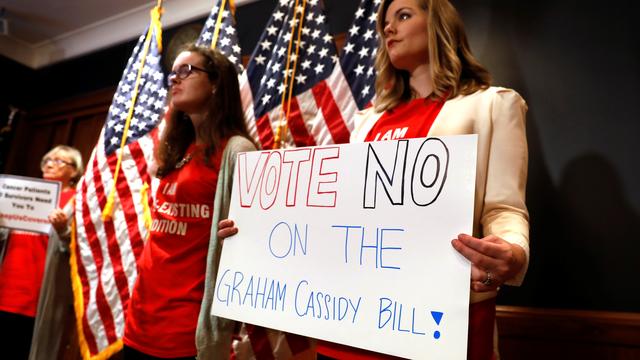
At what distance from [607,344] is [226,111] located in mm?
1318

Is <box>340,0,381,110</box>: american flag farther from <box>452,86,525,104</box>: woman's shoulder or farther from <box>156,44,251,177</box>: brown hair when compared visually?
<box>452,86,525,104</box>: woman's shoulder

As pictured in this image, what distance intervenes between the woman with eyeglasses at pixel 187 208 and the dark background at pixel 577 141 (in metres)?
0.97

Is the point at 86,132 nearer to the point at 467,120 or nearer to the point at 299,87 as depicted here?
the point at 299,87

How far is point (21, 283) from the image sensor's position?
2.06m

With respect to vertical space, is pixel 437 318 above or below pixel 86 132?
below

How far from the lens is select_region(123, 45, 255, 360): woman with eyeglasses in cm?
111

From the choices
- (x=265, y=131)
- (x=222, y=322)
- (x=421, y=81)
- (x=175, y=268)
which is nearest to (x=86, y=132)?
(x=265, y=131)

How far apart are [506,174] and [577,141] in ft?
2.57

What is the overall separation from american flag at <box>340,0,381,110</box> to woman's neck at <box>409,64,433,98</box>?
520 mm

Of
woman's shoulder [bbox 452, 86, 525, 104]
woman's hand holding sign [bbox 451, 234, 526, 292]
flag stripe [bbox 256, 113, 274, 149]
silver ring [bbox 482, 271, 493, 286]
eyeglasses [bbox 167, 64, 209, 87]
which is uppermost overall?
eyeglasses [bbox 167, 64, 209, 87]

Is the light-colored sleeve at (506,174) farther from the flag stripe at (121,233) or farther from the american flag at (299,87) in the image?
the flag stripe at (121,233)

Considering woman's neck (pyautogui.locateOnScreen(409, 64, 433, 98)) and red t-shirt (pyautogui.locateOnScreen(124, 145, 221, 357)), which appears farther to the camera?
red t-shirt (pyautogui.locateOnScreen(124, 145, 221, 357))

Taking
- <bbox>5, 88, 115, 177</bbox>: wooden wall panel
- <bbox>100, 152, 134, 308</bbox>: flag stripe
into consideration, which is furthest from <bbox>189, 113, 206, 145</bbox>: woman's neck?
<bbox>5, 88, 115, 177</bbox>: wooden wall panel

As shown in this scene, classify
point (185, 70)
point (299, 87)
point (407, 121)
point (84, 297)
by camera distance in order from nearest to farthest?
1. point (407, 121)
2. point (185, 70)
3. point (299, 87)
4. point (84, 297)
